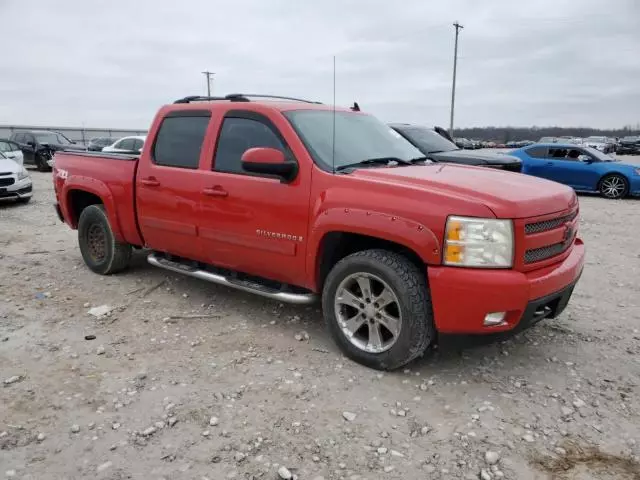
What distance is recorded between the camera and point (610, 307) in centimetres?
487

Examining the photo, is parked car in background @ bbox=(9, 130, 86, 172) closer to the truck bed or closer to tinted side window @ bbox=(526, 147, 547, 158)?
the truck bed

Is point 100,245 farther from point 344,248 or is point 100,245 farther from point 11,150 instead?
point 11,150

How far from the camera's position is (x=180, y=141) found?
187 inches

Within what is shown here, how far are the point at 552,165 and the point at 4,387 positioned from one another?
533 inches

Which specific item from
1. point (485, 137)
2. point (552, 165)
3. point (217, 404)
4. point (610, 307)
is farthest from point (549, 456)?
point (485, 137)

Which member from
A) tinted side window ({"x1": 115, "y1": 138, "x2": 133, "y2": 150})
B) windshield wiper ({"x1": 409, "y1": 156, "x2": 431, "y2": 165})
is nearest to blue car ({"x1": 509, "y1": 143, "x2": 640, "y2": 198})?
windshield wiper ({"x1": 409, "y1": 156, "x2": 431, "y2": 165})

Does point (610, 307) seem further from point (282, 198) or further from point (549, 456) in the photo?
point (282, 198)

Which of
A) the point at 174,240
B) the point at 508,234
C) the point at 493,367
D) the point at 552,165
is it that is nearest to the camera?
the point at 508,234

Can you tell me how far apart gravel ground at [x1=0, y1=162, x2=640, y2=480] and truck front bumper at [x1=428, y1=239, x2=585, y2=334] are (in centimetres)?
50

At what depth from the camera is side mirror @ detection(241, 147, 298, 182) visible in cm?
366

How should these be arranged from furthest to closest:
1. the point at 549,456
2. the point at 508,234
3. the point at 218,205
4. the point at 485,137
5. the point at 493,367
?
the point at 485,137 → the point at 218,205 → the point at 493,367 → the point at 508,234 → the point at 549,456

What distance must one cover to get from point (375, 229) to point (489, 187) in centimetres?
79

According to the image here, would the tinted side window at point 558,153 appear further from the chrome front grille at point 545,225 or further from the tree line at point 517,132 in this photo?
the tree line at point 517,132

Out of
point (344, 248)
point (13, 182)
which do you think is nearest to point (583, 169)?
point (344, 248)
